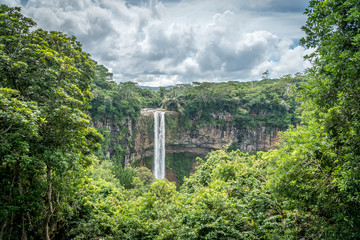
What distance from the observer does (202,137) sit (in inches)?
1326

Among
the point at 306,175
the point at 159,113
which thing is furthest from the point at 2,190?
the point at 159,113

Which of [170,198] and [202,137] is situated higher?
[202,137]

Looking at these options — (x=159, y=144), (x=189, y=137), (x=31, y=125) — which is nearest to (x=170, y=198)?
(x=31, y=125)

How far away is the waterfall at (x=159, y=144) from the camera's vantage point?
29.0 m

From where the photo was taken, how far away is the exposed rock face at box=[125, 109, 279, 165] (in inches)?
1169

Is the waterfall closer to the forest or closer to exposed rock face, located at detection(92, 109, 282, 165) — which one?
exposed rock face, located at detection(92, 109, 282, 165)

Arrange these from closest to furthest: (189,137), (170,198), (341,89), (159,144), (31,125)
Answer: (31,125) < (341,89) < (170,198) < (159,144) < (189,137)

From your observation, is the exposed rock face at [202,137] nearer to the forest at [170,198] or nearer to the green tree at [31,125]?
the forest at [170,198]

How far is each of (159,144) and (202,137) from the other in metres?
8.03

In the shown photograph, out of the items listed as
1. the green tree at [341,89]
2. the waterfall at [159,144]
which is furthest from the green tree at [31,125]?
the waterfall at [159,144]

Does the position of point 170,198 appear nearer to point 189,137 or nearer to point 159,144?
point 159,144

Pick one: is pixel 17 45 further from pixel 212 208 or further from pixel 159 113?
pixel 159 113

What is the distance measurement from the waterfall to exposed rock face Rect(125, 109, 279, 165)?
35.1 inches

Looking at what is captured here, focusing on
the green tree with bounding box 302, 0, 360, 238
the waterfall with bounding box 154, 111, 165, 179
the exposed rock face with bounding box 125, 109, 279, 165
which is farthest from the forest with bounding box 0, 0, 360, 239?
the exposed rock face with bounding box 125, 109, 279, 165
